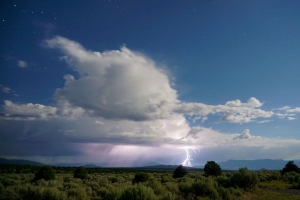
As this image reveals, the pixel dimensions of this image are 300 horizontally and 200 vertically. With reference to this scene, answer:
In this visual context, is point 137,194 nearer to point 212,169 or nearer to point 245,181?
point 245,181

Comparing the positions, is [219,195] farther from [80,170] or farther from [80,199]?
[80,170]

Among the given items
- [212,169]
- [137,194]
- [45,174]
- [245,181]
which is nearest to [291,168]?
[212,169]

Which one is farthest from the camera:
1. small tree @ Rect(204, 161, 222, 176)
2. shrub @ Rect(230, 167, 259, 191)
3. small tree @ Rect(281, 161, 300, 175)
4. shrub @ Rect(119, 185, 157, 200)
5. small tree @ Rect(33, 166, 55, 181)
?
small tree @ Rect(281, 161, 300, 175)

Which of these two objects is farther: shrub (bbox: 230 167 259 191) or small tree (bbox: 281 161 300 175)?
small tree (bbox: 281 161 300 175)

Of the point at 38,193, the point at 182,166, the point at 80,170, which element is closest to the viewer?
the point at 38,193

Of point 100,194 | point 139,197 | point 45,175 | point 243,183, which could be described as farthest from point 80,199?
point 243,183

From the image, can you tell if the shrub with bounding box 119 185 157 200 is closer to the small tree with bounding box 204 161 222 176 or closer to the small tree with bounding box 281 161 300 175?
the small tree with bounding box 204 161 222 176

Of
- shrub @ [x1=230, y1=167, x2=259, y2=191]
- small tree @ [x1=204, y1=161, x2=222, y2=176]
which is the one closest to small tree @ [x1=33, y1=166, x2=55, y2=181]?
shrub @ [x1=230, y1=167, x2=259, y2=191]

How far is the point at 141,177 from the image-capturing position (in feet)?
95.9

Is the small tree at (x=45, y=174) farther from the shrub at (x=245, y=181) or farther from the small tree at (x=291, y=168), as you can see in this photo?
the small tree at (x=291, y=168)

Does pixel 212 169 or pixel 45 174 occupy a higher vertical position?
pixel 212 169

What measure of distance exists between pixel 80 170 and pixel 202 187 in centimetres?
2488

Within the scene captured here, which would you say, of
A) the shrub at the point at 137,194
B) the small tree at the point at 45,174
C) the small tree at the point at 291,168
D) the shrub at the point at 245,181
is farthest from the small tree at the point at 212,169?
the shrub at the point at 137,194

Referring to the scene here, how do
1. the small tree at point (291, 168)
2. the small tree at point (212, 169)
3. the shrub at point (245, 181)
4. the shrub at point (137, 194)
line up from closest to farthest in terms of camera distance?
the shrub at point (137, 194), the shrub at point (245, 181), the small tree at point (212, 169), the small tree at point (291, 168)
